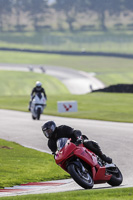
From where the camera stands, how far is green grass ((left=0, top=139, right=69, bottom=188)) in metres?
11.0

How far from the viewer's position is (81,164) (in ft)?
30.7

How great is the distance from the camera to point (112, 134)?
1914cm

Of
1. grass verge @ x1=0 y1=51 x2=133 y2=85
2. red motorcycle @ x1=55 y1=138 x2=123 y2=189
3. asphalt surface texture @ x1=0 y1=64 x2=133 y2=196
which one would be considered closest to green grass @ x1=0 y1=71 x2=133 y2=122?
asphalt surface texture @ x1=0 y1=64 x2=133 y2=196

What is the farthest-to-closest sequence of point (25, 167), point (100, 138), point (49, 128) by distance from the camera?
A: point (100, 138)
point (25, 167)
point (49, 128)

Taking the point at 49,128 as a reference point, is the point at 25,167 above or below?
below

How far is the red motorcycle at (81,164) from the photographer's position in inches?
364

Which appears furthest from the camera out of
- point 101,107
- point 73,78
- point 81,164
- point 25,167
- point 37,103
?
point 73,78

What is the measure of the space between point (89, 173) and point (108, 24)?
186143 mm

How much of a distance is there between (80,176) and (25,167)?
10.8ft

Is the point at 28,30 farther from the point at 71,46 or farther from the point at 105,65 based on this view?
the point at 105,65

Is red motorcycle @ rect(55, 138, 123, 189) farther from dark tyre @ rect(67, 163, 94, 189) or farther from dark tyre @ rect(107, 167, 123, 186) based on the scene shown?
dark tyre @ rect(107, 167, 123, 186)

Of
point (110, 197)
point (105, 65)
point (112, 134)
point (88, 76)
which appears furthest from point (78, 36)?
point (110, 197)

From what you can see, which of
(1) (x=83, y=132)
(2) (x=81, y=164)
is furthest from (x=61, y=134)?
(1) (x=83, y=132)

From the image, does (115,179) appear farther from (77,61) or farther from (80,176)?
(77,61)
